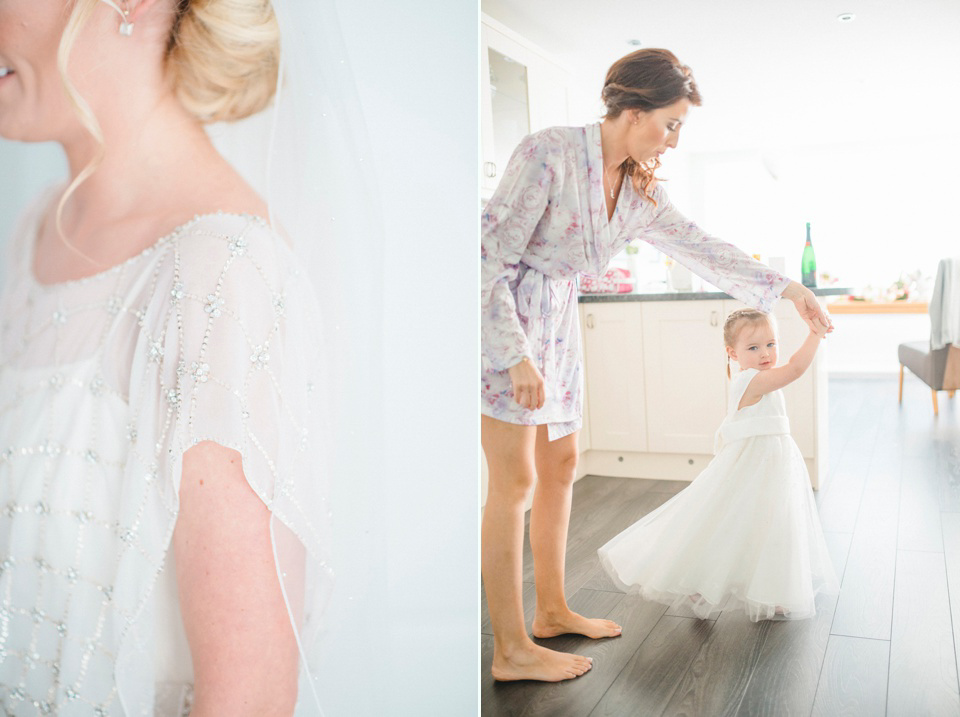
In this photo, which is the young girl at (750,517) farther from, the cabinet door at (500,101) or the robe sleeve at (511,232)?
the cabinet door at (500,101)

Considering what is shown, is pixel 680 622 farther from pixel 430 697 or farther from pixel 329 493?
pixel 329 493

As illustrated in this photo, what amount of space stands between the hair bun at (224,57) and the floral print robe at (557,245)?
61 centimetres

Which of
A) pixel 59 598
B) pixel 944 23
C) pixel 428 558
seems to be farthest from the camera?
pixel 944 23

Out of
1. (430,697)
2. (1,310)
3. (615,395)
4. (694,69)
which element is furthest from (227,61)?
(615,395)

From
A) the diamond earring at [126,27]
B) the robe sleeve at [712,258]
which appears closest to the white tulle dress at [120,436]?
the diamond earring at [126,27]

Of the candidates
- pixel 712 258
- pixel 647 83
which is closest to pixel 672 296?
pixel 712 258

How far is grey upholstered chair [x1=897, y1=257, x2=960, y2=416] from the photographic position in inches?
41.8

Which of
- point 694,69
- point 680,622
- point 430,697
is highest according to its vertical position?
point 694,69

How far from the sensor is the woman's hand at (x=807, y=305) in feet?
3.59

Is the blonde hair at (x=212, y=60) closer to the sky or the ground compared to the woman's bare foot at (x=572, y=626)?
closer to the sky

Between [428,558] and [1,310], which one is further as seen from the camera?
[428,558]

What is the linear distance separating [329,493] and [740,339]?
0.73m

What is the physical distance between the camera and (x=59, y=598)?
0.54 meters

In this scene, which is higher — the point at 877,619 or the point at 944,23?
the point at 944,23
